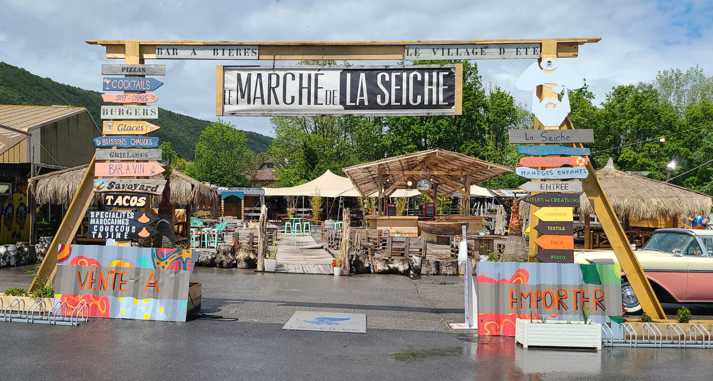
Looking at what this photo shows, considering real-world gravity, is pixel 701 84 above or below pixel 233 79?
above

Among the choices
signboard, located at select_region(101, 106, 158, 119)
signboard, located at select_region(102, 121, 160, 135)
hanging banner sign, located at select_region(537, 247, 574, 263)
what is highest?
signboard, located at select_region(101, 106, 158, 119)

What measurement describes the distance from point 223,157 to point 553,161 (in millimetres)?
58061

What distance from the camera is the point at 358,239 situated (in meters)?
17.5

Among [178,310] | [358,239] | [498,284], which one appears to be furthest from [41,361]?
[358,239]

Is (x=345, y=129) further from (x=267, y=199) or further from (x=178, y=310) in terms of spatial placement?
(x=178, y=310)

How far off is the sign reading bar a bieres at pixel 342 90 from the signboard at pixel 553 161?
4.16 ft

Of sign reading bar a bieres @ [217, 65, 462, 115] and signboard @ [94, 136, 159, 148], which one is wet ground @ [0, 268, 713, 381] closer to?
signboard @ [94, 136, 159, 148]

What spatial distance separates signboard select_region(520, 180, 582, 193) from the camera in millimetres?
8680

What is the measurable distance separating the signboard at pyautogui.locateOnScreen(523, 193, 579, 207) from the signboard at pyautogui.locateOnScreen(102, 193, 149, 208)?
19.2ft

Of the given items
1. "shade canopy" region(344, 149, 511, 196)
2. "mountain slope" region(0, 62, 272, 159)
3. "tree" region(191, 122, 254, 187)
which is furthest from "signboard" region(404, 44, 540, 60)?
"mountain slope" region(0, 62, 272, 159)

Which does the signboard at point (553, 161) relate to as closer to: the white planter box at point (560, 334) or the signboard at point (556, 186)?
the signboard at point (556, 186)

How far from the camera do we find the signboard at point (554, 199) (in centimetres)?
869

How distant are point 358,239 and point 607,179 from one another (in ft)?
29.5

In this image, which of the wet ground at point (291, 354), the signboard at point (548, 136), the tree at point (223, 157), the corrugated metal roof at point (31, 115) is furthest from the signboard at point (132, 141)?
the tree at point (223, 157)
